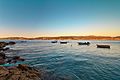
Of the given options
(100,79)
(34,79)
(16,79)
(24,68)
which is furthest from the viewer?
(24,68)

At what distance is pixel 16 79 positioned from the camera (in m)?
14.8

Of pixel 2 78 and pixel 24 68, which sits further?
Answer: pixel 24 68

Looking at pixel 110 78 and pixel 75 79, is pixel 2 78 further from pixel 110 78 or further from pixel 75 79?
pixel 110 78

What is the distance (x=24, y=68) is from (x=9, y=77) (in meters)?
5.25

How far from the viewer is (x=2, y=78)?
14891 millimetres

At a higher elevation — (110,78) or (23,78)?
(23,78)

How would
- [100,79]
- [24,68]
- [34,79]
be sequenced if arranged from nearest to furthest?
[34,79] < [100,79] < [24,68]

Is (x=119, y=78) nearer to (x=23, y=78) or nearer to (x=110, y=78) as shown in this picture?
(x=110, y=78)

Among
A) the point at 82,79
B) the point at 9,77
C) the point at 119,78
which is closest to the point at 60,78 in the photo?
the point at 82,79

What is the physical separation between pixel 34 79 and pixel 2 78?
420 cm

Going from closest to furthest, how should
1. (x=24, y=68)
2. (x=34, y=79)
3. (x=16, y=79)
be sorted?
1. (x=16, y=79)
2. (x=34, y=79)
3. (x=24, y=68)

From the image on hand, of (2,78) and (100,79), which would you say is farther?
(100,79)

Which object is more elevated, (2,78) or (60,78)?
(2,78)

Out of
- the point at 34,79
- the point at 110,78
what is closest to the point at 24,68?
the point at 34,79
